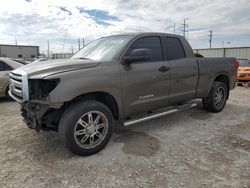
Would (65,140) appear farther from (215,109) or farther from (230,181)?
(215,109)

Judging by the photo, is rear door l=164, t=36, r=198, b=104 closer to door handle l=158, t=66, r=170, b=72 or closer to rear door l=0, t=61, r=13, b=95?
door handle l=158, t=66, r=170, b=72

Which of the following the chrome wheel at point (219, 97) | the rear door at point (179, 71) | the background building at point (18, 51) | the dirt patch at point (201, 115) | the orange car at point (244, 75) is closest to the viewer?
the rear door at point (179, 71)

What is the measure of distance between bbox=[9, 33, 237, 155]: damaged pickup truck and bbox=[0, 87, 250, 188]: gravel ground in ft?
1.16

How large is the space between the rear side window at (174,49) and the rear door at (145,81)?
0.23 metres

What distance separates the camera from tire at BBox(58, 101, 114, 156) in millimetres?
3137

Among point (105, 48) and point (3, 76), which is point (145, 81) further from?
point (3, 76)

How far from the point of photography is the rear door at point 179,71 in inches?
175

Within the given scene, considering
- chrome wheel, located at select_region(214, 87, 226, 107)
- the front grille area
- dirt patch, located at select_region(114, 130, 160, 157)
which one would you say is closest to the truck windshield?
the front grille area

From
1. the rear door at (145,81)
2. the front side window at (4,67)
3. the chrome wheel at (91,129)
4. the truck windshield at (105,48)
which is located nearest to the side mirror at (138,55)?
the rear door at (145,81)

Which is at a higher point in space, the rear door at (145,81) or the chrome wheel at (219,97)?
the rear door at (145,81)

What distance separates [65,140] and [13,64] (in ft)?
17.4

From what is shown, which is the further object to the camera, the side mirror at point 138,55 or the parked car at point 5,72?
the parked car at point 5,72

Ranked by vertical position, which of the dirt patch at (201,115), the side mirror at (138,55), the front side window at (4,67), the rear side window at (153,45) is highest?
the rear side window at (153,45)

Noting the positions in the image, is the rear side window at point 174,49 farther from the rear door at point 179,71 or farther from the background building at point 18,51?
the background building at point 18,51
